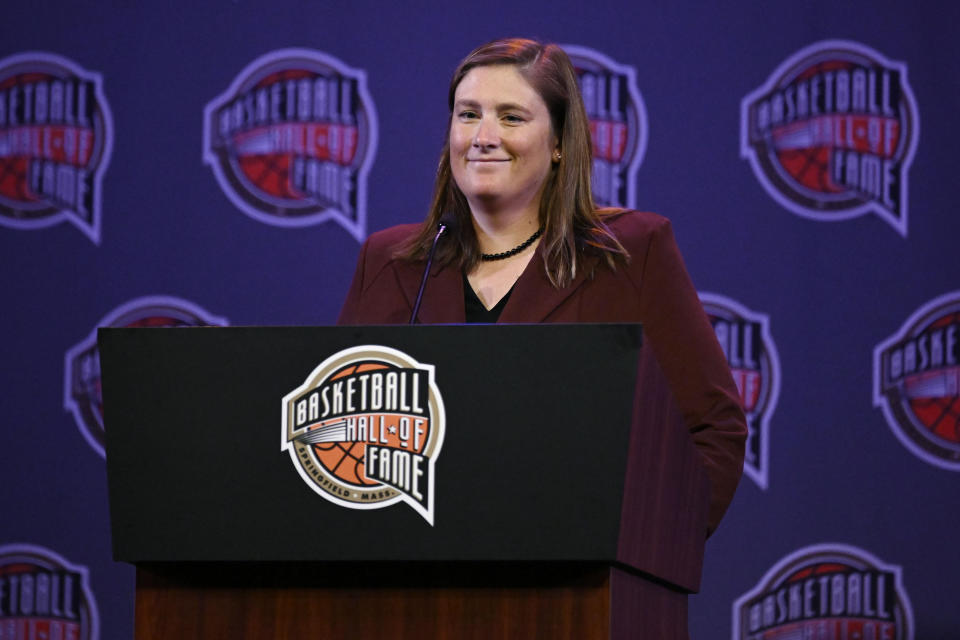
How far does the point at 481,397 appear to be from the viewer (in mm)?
1088

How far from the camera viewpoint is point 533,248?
5.88ft

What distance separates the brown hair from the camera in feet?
5.76

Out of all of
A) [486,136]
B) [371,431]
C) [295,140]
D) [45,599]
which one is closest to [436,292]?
[486,136]

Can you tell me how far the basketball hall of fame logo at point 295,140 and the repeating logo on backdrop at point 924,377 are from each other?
4.51 feet

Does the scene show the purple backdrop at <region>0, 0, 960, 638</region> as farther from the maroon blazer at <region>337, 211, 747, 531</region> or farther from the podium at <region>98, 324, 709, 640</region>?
the podium at <region>98, 324, 709, 640</region>

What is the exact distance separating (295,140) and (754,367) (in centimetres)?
131

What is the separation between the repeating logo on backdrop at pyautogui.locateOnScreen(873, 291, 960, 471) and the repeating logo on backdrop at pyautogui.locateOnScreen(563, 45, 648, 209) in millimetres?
749

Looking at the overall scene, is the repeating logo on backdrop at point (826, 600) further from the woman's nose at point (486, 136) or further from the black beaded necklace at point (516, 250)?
the woman's nose at point (486, 136)

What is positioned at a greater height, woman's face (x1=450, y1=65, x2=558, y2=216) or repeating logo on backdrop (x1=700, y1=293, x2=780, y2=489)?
woman's face (x1=450, y1=65, x2=558, y2=216)

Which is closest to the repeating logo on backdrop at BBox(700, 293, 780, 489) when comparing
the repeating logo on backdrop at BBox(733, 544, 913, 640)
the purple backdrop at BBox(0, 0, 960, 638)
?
the purple backdrop at BBox(0, 0, 960, 638)

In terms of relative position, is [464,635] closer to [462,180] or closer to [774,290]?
Answer: [462,180]

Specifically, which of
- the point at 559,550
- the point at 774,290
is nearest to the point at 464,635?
the point at 559,550

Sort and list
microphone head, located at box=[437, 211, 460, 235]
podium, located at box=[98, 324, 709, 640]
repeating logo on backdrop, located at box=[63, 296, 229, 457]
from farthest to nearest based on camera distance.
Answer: repeating logo on backdrop, located at box=[63, 296, 229, 457]
microphone head, located at box=[437, 211, 460, 235]
podium, located at box=[98, 324, 709, 640]

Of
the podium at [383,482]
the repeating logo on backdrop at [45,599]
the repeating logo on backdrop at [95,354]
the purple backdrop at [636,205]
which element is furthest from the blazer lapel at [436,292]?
the repeating logo on backdrop at [45,599]
